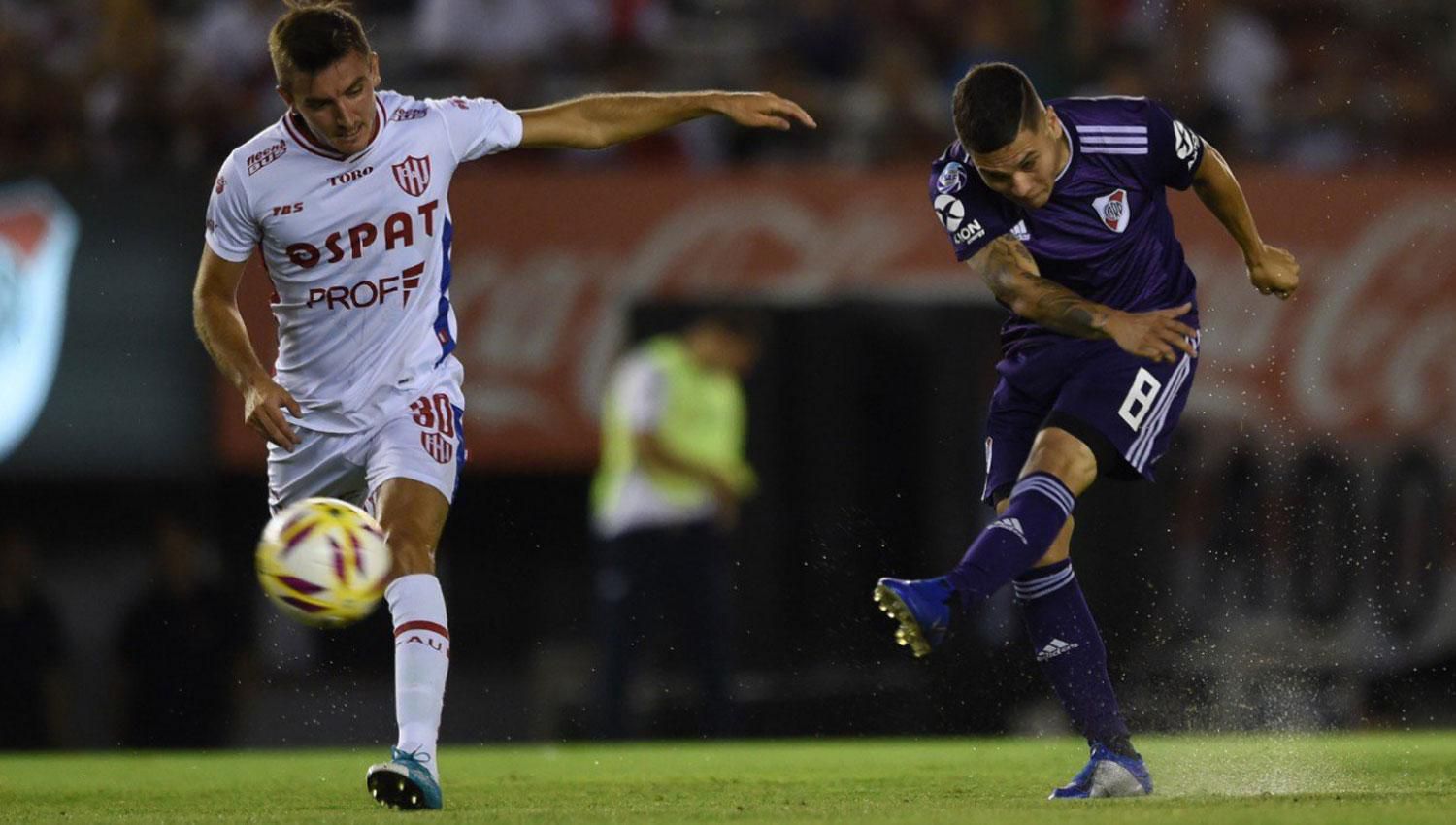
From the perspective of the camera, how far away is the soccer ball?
236 inches

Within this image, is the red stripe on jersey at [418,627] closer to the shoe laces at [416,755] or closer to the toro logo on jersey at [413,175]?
the shoe laces at [416,755]

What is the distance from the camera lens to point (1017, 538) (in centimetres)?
594

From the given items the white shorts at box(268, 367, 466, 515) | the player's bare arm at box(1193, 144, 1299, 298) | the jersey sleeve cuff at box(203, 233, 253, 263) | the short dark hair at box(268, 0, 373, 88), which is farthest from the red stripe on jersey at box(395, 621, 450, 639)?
the player's bare arm at box(1193, 144, 1299, 298)

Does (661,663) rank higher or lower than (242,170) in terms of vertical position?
lower

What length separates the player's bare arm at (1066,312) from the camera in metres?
6.20

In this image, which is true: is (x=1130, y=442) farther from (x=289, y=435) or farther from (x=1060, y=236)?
(x=289, y=435)

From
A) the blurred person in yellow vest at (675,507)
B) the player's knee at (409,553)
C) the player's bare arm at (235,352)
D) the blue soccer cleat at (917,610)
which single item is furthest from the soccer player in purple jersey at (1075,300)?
the blurred person in yellow vest at (675,507)

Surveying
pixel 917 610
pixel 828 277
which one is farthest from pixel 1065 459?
pixel 828 277

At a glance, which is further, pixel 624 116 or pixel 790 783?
pixel 790 783

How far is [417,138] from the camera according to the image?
21.7 ft

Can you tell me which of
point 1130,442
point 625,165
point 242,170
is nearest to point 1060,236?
point 1130,442

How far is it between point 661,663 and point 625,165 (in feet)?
9.40

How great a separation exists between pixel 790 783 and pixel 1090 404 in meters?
1.86

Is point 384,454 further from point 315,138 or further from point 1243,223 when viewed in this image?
point 1243,223
